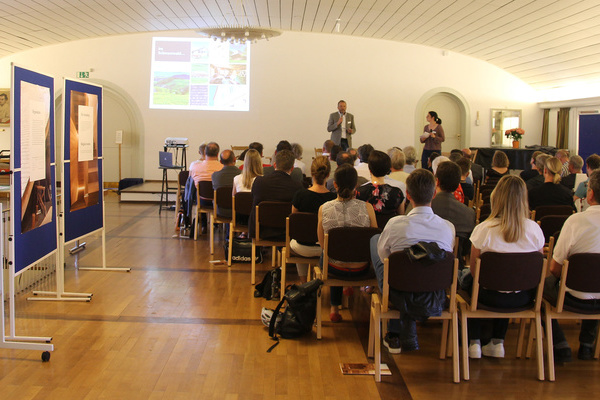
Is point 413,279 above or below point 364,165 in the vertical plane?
below

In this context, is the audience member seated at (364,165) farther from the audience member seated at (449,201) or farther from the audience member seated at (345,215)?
the audience member seated at (345,215)

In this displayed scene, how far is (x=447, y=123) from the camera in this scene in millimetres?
13586

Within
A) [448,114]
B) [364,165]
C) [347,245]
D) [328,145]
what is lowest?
[347,245]

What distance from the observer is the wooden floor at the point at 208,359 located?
127 inches

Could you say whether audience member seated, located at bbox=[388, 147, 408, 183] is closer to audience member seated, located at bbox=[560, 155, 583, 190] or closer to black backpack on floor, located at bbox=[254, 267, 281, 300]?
black backpack on floor, located at bbox=[254, 267, 281, 300]

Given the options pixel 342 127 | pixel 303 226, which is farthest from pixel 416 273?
pixel 342 127

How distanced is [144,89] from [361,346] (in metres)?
10.4

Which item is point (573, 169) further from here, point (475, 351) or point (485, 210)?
point (475, 351)

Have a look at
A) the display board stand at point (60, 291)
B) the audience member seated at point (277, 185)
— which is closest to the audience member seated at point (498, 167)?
the audience member seated at point (277, 185)

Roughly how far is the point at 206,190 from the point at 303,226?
287 cm

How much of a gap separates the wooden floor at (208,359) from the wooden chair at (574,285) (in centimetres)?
33

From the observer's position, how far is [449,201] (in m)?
4.22

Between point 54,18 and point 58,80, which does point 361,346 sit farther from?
point 58,80

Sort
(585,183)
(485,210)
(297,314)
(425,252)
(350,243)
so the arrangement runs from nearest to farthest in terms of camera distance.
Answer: (425,252)
(350,243)
(297,314)
(585,183)
(485,210)
